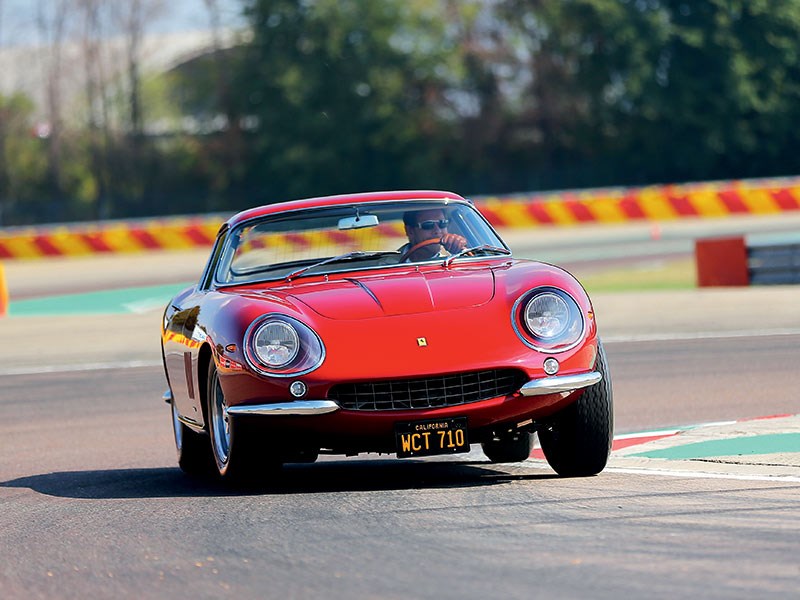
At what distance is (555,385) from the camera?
6.84 m

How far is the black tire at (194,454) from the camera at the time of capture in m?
8.29

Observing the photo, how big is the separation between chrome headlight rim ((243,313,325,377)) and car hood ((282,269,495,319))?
0.51 feet

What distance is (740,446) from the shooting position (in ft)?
26.2

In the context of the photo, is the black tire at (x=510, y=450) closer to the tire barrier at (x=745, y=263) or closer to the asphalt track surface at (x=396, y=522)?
the asphalt track surface at (x=396, y=522)

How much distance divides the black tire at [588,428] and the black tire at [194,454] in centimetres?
194

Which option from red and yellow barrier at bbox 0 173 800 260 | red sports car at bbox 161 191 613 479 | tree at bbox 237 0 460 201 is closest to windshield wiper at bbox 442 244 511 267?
red sports car at bbox 161 191 613 479

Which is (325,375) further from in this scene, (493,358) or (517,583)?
(517,583)

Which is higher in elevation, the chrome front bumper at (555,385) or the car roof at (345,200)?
the car roof at (345,200)

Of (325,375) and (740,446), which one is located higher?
(325,375)

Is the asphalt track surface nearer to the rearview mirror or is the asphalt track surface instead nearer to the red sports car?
the red sports car

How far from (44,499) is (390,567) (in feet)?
9.56

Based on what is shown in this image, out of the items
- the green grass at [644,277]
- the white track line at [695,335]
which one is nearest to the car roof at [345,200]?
the white track line at [695,335]

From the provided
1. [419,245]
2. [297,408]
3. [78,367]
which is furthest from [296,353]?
[78,367]

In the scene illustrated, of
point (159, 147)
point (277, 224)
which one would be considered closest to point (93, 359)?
point (277, 224)
